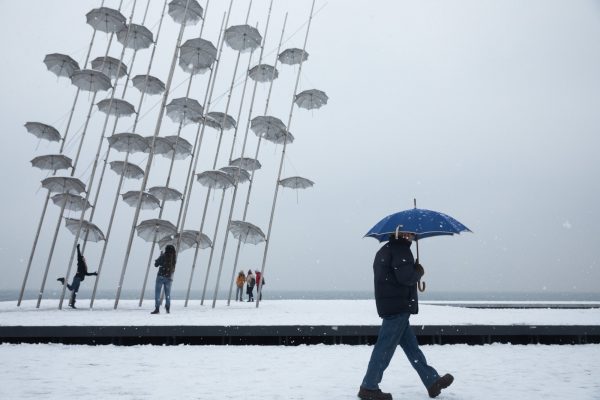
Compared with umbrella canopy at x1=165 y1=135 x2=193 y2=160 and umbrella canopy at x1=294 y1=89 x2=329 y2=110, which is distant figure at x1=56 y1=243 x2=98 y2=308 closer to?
umbrella canopy at x1=165 y1=135 x2=193 y2=160

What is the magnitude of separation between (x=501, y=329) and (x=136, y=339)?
709cm

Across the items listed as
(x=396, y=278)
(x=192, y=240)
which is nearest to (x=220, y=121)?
(x=192, y=240)

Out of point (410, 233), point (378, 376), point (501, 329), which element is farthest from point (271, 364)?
point (501, 329)

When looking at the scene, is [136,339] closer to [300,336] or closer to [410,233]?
[300,336]

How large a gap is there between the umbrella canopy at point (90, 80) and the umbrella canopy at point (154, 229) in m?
5.33

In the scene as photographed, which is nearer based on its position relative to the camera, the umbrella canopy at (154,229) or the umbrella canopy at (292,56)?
the umbrella canopy at (154,229)

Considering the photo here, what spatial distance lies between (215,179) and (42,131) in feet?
22.5

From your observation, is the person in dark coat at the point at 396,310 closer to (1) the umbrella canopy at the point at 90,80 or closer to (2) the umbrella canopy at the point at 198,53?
(2) the umbrella canopy at the point at 198,53

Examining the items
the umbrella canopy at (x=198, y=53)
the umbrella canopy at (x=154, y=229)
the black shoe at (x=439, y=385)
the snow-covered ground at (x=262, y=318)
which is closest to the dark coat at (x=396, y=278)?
the black shoe at (x=439, y=385)

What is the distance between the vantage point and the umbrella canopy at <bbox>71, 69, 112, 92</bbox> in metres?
16.5

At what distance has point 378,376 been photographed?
16.7 ft

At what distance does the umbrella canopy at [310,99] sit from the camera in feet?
66.4

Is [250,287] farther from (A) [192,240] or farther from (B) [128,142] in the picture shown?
(B) [128,142]

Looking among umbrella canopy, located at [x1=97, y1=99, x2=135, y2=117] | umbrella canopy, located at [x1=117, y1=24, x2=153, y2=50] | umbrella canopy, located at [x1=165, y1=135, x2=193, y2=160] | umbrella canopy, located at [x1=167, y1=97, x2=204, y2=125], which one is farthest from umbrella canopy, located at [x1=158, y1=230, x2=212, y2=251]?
umbrella canopy, located at [x1=117, y1=24, x2=153, y2=50]
